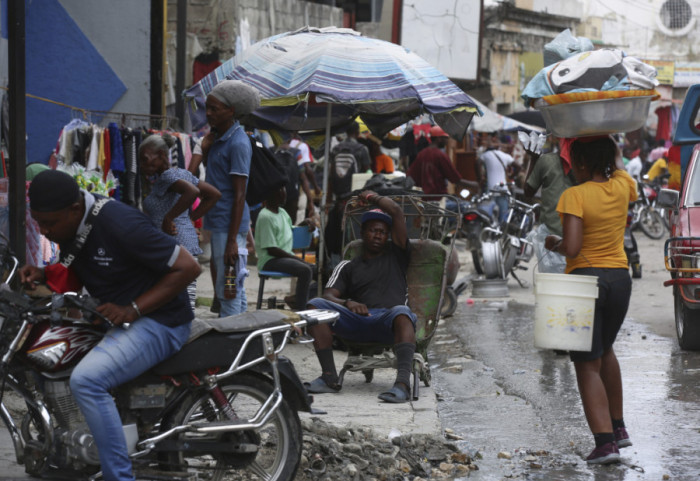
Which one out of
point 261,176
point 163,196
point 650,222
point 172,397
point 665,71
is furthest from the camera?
point 665,71

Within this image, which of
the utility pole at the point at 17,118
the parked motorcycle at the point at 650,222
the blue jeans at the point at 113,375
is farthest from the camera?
the parked motorcycle at the point at 650,222

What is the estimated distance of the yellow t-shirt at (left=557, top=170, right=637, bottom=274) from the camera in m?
5.84

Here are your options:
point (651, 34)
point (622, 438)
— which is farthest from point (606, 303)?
point (651, 34)

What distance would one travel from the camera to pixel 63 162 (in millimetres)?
10062

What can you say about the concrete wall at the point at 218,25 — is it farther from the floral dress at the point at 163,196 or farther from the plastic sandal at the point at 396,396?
the plastic sandal at the point at 396,396

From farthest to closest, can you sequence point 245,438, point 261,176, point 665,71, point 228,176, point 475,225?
point 665,71
point 475,225
point 261,176
point 228,176
point 245,438

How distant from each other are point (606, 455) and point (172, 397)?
252 cm

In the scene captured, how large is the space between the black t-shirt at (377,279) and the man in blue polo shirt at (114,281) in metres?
2.98

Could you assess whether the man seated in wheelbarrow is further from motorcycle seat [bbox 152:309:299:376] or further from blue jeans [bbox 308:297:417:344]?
motorcycle seat [bbox 152:309:299:376]

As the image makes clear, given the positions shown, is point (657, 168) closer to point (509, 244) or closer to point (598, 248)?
point (509, 244)

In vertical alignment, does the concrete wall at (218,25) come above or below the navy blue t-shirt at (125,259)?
above

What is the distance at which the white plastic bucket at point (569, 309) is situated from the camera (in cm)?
572

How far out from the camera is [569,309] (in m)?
5.73

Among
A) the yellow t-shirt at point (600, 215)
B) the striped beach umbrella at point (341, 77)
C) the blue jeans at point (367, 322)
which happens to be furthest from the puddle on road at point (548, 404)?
the striped beach umbrella at point (341, 77)
